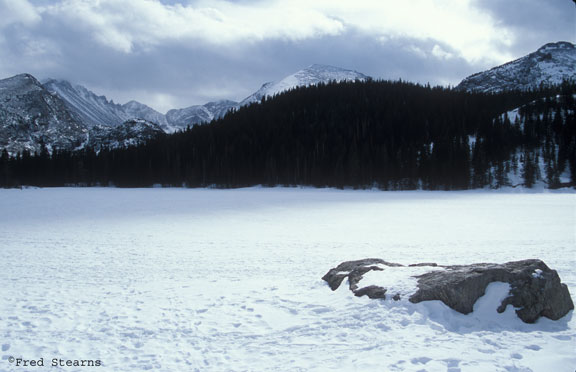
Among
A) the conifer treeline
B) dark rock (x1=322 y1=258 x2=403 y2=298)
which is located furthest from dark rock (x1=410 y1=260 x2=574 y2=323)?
the conifer treeline

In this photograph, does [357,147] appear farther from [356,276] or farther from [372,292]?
[372,292]

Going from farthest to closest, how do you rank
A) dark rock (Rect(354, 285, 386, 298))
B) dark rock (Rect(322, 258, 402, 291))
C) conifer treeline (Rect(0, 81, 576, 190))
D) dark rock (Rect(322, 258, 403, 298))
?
conifer treeline (Rect(0, 81, 576, 190)) → dark rock (Rect(322, 258, 402, 291)) → dark rock (Rect(322, 258, 403, 298)) → dark rock (Rect(354, 285, 386, 298))

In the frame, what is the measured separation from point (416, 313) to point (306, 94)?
13886 cm

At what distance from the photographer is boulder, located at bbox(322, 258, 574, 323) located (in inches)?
262

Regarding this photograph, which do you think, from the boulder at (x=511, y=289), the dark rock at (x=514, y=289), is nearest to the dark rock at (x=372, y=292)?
the boulder at (x=511, y=289)

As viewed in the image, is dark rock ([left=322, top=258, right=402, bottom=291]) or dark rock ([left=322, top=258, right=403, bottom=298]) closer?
dark rock ([left=322, top=258, right=403, bottom=298])

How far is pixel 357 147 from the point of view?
315 feet

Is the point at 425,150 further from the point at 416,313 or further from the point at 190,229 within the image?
the point at 416,313

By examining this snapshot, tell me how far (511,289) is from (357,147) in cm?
9168

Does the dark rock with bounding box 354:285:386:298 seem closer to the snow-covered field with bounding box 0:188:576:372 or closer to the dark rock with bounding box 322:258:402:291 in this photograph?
the snow-covered field with bounding box 0:188:576:372

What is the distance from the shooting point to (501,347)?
5633 mm

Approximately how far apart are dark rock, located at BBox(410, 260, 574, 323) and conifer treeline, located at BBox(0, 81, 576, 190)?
78012 millimetres

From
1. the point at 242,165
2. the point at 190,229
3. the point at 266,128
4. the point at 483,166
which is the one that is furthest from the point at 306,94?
the point at 190,229

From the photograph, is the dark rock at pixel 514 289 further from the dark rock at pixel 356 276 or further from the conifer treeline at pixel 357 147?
the conifer treeline at pixel 357 147
